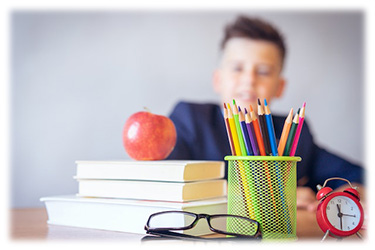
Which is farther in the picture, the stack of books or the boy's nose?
the boy's nose

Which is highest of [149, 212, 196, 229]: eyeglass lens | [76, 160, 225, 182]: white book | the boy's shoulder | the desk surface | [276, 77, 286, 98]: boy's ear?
[276, 77, 286, 98]: boy's ear

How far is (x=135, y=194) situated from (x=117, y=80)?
3.79 feet

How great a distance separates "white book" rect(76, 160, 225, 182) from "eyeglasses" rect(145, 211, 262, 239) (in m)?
0.06

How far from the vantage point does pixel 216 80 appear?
1739 millimetres

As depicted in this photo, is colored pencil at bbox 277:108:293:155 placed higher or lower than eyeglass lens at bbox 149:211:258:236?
higher

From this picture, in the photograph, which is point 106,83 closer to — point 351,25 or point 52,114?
point 52,114

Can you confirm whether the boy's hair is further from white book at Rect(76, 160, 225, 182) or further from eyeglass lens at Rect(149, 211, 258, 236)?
eyeglass lens at Rect(149, 211, 258, 236)

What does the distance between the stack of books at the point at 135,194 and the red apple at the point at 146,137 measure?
64 millimetres

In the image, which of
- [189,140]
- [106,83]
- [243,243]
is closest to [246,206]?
[243,243]

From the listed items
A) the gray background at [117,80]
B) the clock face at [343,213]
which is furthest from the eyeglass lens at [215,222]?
the gray background at [117,80]

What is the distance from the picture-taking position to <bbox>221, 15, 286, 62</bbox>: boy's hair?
62.6 inches

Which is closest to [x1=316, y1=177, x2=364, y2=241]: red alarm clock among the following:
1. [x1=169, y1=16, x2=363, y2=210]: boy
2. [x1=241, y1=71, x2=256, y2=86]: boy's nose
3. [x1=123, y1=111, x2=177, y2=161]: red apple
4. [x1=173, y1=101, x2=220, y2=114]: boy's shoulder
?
[x1=123, y1=111, x2=177, y2=161]: red apple

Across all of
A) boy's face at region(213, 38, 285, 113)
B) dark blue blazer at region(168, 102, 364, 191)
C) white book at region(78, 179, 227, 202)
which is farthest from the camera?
boy's face at region(213, 38, 285, 113)

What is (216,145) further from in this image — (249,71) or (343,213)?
(343,213)
